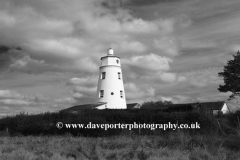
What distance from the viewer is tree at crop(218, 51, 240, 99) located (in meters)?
33.3

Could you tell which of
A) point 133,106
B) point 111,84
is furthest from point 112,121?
point 133,106

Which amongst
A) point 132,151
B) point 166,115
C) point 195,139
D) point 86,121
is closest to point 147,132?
point 166,115

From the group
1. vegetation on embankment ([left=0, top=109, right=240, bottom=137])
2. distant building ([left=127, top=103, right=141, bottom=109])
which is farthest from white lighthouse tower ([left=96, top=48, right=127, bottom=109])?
vegetation on embankment ([left=0, top=109, right=240, bottom=137])

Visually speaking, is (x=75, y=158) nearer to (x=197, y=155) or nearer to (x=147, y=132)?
(x=197, y=155)

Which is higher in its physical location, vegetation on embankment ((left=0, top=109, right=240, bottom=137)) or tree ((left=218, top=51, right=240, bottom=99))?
tree ((left=218, top=51, right=240, bottom=99))

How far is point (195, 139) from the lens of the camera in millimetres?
12133

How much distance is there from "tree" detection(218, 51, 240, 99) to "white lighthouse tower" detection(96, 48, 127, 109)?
45.4ft

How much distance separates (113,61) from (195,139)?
22.2 meters

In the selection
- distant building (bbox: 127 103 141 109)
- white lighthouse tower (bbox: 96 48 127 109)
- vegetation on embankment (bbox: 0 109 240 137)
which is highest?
white lighthouse tower (bbox: 96 48 127 109)

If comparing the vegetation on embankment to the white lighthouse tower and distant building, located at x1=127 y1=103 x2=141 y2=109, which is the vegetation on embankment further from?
distant building, located at x1=127 y1=103 x2=141 y2=109

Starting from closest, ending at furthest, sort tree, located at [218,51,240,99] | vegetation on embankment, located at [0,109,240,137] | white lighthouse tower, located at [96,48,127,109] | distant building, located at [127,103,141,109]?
vegetation on embankment, located at [0,109,240,137] < white lighthouse tower, located at [96,48,127,109] < tree, located at [218,51,240,99] < distant building, located at [127,103,141,109]

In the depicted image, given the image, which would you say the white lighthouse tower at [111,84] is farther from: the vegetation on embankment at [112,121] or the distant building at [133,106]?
the vegetation on embankment at [112,121]

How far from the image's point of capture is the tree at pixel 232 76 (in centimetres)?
3334

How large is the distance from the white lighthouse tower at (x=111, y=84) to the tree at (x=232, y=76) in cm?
1384
